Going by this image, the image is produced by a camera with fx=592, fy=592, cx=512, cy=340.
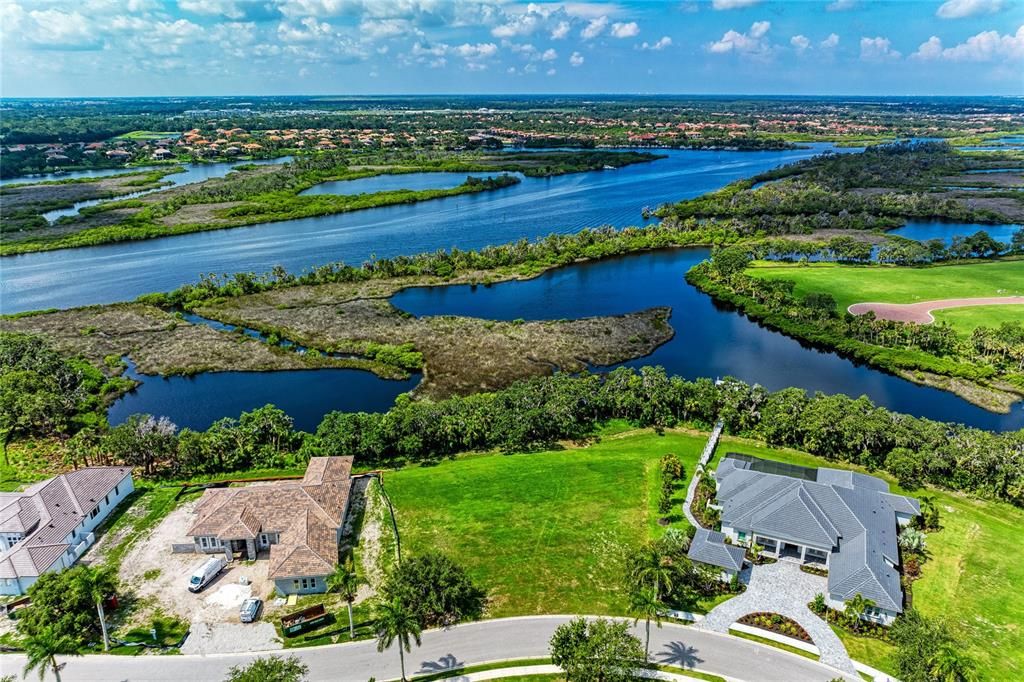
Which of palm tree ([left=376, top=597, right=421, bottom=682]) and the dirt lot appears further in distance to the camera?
the dirt lot

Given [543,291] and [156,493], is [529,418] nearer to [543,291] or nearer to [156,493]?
[156,493]

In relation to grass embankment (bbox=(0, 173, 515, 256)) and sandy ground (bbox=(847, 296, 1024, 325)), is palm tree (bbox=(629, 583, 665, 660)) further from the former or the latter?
grass embankment (bbox=(0, 173, 515, 256))

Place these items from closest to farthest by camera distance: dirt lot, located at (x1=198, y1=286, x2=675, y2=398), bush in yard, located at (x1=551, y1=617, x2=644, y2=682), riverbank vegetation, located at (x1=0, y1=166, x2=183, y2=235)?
1. bush in yard, located at (x1=551, y1=617, x2=644, y2=682)
2. dirt lot, located at (x1=198, y1=286, x2=675, y2=398)
3. riverbank vegetation, located at (x1=0, y1=166, x2=183, y2=235)

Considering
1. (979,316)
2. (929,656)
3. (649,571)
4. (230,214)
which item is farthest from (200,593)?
(230,214)

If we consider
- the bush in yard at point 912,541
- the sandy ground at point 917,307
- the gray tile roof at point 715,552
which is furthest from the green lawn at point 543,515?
the sandy ground at point 917,307

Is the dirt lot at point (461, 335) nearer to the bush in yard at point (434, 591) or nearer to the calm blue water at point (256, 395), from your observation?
the calm blue water at point (256, 395)

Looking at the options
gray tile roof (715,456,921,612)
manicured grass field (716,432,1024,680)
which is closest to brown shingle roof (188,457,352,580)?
gray tile roof (715,456,921,612)

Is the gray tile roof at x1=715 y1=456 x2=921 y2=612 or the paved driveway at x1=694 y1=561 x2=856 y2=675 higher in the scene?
the gray tile roof at x1=715 y1=456 x2=921 y2=612

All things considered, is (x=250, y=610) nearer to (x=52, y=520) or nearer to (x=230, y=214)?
(x=52, y=520)
